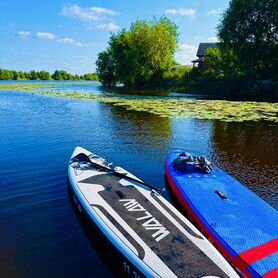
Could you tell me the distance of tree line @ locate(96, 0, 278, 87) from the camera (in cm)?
3578

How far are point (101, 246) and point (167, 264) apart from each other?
1.80 metres

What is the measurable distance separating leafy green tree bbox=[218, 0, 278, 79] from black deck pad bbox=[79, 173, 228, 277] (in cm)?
3565

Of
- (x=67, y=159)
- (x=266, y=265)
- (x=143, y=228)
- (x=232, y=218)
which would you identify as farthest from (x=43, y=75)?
(x=266, y=265)

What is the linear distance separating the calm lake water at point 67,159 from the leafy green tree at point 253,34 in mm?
22060

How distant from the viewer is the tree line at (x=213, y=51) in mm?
35781

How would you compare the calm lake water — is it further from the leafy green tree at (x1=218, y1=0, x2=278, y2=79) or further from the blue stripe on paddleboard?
the leafy green tree at (x1=218, y1=0, x2=278, y2=79)

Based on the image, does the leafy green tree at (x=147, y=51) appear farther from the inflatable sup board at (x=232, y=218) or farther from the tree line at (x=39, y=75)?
the tree line at (x=39, y=75)

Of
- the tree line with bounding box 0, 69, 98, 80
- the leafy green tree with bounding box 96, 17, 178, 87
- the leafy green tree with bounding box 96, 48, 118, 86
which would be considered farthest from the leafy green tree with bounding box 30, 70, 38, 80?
the leafy green tree with bounding box 96, 17, 178, 87

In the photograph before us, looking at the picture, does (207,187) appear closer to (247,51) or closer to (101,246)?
(101,246)

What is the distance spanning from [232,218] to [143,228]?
77.1 inches

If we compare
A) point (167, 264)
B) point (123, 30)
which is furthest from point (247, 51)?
point (167, 264)

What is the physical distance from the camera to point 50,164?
1046 cm

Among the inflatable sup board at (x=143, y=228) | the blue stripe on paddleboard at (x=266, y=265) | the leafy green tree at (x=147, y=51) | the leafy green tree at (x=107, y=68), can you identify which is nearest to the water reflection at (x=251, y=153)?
the blue stripe on paddleboard at (x=266, y=265)

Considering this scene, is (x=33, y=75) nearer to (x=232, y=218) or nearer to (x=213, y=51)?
(x=213, y=51)
